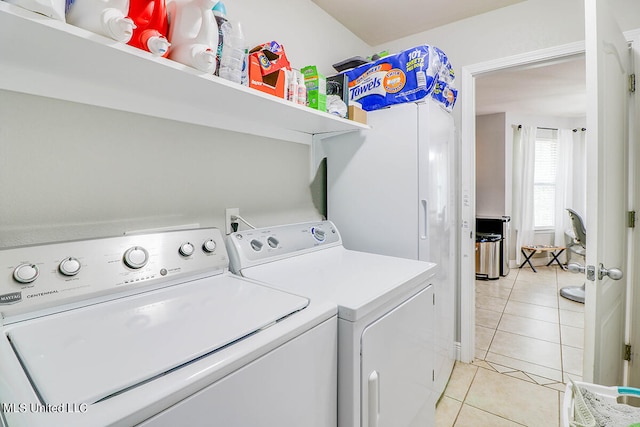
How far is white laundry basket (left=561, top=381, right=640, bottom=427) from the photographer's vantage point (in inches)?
45.2

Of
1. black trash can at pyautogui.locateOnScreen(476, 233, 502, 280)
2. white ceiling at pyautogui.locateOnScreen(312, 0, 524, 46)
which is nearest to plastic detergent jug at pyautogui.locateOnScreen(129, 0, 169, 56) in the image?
white ceiling at pyautogui.locateOnScreen(312, 0, 524, 46)

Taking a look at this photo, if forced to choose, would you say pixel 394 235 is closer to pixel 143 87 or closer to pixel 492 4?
pixel 143 87

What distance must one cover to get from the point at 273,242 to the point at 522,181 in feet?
18.1

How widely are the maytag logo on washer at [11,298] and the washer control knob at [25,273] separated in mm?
32

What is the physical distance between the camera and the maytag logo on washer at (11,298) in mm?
735

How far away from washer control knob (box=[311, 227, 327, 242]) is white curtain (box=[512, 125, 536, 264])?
16.5 ft

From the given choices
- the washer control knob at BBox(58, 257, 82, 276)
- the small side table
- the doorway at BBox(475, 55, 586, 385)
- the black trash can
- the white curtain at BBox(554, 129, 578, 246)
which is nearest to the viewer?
the washer control knob at BBox(58, 257, 82, 276)

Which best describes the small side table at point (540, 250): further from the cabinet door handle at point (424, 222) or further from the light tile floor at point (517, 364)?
the cabinet door handle at point (424, 222)

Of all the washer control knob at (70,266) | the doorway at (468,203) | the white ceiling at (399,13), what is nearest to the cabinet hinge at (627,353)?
the doorway at (468,203)

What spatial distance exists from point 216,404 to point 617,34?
231cm

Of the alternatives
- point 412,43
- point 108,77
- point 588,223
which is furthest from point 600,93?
point 108,77

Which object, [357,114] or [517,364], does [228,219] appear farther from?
[517,364]

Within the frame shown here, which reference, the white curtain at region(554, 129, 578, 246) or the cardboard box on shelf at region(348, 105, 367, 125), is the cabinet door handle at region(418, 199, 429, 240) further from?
the white curtain at region(554, 129, 578, 246)

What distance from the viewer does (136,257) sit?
0.97 meters
